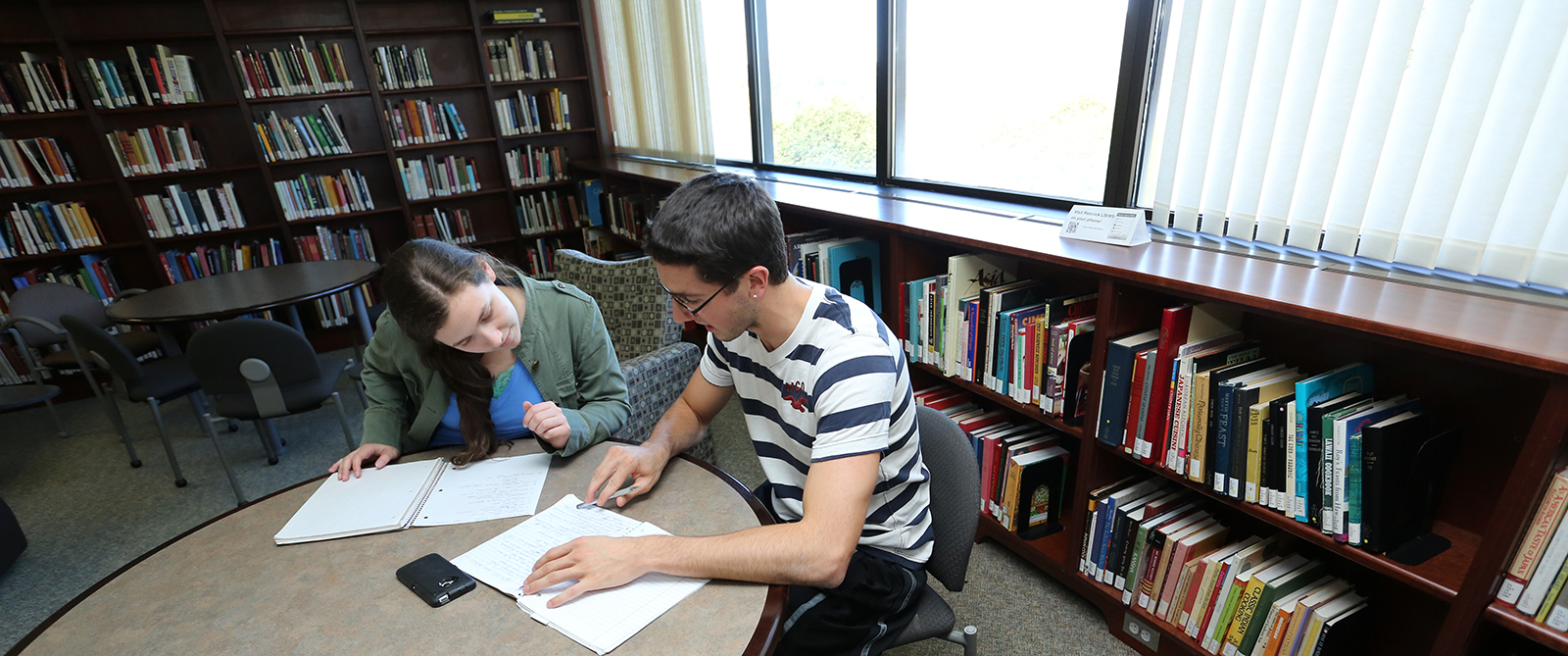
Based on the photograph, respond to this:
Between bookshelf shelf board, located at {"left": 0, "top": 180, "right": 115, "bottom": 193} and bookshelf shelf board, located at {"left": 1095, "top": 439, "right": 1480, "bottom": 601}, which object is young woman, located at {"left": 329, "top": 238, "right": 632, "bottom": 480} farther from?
bookshelf shelf board, located at {"left": 0, "top": 180, "right": 115, "bottom": 193}

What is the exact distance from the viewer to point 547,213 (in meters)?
4.90

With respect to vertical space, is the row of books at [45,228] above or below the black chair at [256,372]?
above

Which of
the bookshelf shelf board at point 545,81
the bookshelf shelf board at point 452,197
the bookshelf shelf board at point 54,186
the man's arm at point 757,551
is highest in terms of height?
the bookshelf shelf board at point 545,81

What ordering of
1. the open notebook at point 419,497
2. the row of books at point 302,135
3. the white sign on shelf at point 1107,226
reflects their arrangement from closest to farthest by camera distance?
the open notebook at point 419,497 < the white sign on shelf at point 1107,226 < the row of books at point 302,135

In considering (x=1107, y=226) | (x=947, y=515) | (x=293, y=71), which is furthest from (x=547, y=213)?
(x=947, y=515)

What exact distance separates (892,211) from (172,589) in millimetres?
1911

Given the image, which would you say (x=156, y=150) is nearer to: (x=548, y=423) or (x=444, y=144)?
(x=444, y=144)

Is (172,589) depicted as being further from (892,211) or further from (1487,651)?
(1487,651)

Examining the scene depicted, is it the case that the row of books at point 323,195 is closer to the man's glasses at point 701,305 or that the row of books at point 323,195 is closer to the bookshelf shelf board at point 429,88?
the bookshelf shelf board at point 429,88

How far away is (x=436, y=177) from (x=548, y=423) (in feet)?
12.8

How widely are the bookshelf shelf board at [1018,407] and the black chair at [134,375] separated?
8.60ft

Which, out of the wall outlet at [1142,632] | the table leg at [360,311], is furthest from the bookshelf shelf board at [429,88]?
the wall outlet at [1142,632]

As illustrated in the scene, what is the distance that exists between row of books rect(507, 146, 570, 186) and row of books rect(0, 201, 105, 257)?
2244mm

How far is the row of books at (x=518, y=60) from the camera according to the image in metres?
4.43
